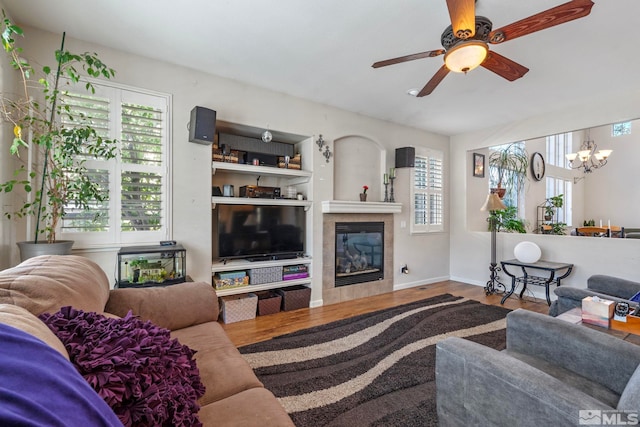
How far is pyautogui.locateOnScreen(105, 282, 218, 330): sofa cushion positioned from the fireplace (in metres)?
2.31

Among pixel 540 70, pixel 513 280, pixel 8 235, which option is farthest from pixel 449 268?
pixel 8 235

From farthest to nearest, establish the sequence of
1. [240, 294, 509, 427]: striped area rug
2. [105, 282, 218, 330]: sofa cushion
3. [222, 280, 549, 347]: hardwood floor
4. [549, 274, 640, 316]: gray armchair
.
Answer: [222, 280, 549, 347]: hardwood floor
[549, 274, 640, 316]: gray armchair
[240, 294, 509, 427]: striped area rug
[105, 282, 218, 330]: sofa cushion

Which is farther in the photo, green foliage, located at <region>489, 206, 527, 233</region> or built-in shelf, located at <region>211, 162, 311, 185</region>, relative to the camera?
green foliage, located at <region>489, 206, 527, 233</region>

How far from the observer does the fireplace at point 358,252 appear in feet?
13.2

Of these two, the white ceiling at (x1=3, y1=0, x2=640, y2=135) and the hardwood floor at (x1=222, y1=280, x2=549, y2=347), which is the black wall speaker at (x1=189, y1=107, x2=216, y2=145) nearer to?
the white ceiling at (x1=3, y1=0, x2=640, y2=135)

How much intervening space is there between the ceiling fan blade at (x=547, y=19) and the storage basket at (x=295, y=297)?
3.06 m

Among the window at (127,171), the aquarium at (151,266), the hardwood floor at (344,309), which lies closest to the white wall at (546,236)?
the hardwood floor at (344,309)

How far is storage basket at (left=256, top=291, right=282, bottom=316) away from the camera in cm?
336

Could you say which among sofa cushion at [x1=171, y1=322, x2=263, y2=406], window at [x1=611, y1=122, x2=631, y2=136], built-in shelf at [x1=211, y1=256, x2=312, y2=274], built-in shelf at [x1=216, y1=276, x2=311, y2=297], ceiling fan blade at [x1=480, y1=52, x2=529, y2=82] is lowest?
built-in shelf at [x1=216, y1=276, x2=311, y2=297]

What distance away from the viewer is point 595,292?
8.24 feet

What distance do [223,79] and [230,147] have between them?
0.74 meters

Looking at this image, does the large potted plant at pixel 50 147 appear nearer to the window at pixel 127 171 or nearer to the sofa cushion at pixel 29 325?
the window at pixel 127 171

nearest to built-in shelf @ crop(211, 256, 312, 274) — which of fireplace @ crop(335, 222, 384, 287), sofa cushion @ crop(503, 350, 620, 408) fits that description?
fireplace @ crop(335, 222, 384, 287)

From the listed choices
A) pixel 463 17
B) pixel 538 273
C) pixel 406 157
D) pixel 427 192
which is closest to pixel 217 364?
pixel 463 17
